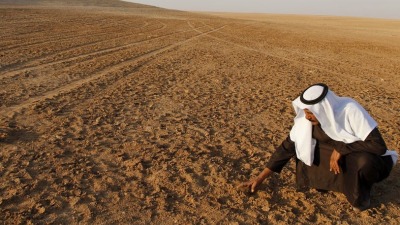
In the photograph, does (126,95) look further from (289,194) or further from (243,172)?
(289,194)

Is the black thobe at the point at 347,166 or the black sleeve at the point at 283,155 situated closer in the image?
the black thobe at the point at 347,166

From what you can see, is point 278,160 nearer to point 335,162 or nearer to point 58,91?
point 335,162

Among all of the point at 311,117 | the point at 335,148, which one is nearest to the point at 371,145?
the point at 335,148

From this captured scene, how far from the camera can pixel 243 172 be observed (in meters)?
4.27

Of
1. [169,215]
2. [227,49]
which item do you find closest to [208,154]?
[169,215]

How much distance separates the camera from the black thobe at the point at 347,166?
3.33 meters

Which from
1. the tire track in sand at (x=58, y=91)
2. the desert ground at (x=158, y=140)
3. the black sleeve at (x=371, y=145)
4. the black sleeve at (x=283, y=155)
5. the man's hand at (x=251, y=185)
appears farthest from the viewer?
the tire track in sand at (x=58, y=91)

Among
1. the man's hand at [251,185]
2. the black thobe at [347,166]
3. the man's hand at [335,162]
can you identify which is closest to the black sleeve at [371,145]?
the black thobe at [347,166]

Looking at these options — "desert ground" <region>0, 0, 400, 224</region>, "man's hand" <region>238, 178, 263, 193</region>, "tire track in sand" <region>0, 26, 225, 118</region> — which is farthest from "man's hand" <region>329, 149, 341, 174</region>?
"tire track in sand" <region>0, 26, 225, 118</region>

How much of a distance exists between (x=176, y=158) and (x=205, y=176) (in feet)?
1.81

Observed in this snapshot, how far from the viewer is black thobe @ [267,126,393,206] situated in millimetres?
3332

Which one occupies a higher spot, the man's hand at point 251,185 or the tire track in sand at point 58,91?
the man's hand at point 251,185

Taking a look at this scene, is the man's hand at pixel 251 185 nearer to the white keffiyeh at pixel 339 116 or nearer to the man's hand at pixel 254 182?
the man's hand at pixel 254 182

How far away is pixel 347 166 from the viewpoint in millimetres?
3533
